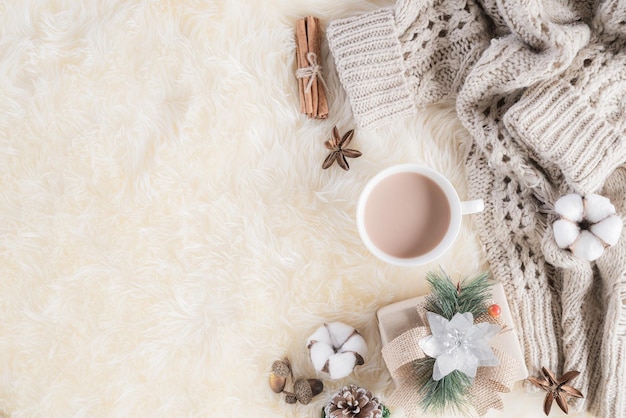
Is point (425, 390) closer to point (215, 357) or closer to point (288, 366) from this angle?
point (288, 366)

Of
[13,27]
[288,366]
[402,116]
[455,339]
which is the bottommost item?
[288,366]

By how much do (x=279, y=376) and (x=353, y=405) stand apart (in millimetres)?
127

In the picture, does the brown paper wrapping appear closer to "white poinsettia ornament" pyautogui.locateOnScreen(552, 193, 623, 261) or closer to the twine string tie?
"white poinsettia ornament" pyautogui.locateOnScreen(552, 193, 623, 261)

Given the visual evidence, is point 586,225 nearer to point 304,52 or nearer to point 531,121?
point 531,121

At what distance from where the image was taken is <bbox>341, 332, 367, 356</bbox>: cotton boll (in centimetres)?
77

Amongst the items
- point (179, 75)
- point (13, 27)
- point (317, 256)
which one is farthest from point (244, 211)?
point (13, 27)

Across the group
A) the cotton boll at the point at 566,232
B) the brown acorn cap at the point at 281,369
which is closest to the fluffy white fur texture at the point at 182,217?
the brown acorn cap at the point at 281,369

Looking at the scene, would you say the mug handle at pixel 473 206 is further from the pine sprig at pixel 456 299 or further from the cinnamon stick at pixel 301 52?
the cinnamon stick at pixel 301 52

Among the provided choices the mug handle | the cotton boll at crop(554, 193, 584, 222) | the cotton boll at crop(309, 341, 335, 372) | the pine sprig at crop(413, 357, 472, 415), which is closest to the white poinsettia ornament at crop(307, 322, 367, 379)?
the cotton boll at crop(309, 341, 335, 372)

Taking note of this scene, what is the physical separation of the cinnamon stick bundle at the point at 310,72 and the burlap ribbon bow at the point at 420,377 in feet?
1.17

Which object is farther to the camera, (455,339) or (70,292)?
(70,292)

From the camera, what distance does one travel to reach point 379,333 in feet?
2.67

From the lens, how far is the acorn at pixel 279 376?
792mm

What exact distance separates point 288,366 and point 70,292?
0.39 meters
